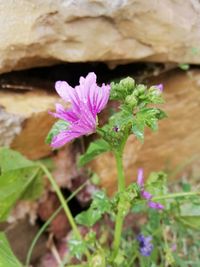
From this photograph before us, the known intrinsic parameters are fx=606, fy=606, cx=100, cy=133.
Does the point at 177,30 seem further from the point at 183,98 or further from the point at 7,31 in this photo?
the point at 7,31

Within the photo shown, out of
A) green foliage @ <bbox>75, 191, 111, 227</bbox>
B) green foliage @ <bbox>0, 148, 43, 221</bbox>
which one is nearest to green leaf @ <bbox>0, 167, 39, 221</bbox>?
green foliage @ <bbox>0, 148, 43, 221</bbox>

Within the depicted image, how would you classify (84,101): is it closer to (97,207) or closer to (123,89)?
(123,89)

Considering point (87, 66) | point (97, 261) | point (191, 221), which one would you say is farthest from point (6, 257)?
point (87, 66)

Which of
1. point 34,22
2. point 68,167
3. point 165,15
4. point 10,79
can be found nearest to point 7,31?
point 34,22

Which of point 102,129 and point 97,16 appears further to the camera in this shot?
point 97,16

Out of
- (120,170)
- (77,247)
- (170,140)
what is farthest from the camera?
(170,140)

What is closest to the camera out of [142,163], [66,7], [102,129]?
[102,129]
